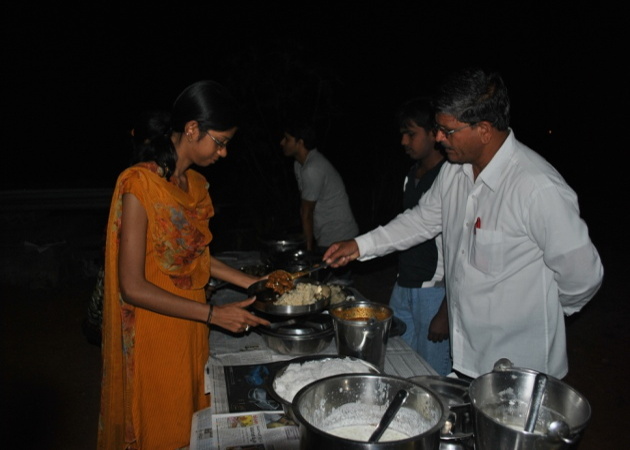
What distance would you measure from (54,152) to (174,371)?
20.6 metres

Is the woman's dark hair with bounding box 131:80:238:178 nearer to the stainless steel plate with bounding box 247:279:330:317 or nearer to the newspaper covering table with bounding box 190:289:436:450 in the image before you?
the stainless steel plate with bounding box 247:279:330:317

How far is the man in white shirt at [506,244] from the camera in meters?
2.18

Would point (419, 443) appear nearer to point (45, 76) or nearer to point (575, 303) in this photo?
point (575, 303)

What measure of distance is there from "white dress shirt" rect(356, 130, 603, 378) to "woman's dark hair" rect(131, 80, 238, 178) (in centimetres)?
127

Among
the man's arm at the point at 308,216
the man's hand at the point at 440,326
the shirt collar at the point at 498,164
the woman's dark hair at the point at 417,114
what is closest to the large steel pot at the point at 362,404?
the shirt collar at the point at 498,164

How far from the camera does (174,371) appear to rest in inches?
94.1

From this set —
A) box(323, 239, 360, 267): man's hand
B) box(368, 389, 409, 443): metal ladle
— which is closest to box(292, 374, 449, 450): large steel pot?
box(368, 389, 409, 443): metal ladle

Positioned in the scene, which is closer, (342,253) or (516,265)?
(516,265)

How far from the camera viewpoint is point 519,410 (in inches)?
58.6

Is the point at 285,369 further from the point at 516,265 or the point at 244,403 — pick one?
the point at 516,265

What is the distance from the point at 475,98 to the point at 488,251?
0.72m

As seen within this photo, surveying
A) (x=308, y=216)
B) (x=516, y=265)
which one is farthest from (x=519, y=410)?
(x=308, y=216)

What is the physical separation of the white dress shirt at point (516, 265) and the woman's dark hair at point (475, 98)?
Answer: 160 mm

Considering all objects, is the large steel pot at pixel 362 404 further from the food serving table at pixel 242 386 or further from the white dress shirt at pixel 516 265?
the white dress shirt at pixel 516 265
